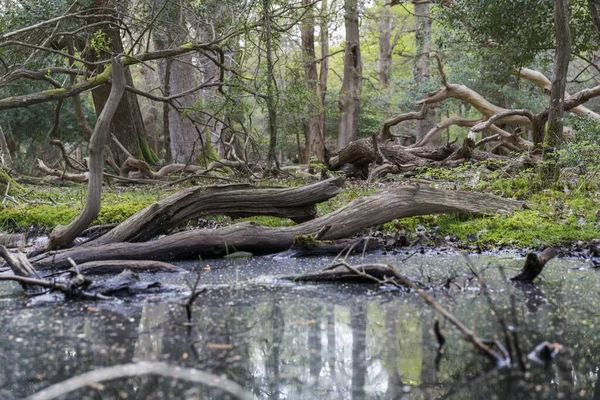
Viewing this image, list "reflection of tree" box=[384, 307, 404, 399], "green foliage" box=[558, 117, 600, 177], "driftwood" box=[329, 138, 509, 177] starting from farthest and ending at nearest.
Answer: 1. "driftwood" box=[329, 138, 509, 177]
2. "green foliage" box=[558, 117, 600, 177]
3. "reflection of tree" box=[384, 307, 404, 399]

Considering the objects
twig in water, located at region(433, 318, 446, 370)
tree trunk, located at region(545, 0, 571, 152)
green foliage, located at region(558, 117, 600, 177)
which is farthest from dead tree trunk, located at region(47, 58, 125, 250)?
tree trunk, located at region(545, 0, 571, 152)

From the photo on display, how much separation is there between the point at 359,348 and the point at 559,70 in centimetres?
643

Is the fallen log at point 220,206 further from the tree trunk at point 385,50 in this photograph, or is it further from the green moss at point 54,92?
the tree trunk at point 385,50

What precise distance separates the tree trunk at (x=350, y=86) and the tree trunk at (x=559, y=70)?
415 inches

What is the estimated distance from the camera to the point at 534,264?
4.34 m

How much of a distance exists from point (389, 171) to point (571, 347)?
811 centimetres

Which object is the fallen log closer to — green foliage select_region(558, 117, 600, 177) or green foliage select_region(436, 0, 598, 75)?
green foliage select_region(558, 117, 600, 177)

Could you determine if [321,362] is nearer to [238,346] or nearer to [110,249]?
[238,346]

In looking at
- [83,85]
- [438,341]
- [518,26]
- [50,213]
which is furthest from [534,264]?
[83,85]

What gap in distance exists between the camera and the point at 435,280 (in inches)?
181

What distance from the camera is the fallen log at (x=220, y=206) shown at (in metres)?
6.24

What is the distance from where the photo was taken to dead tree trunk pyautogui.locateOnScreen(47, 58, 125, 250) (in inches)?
208

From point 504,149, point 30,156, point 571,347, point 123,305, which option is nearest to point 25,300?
point 123,305

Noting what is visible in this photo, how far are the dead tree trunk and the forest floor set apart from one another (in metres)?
1.30
